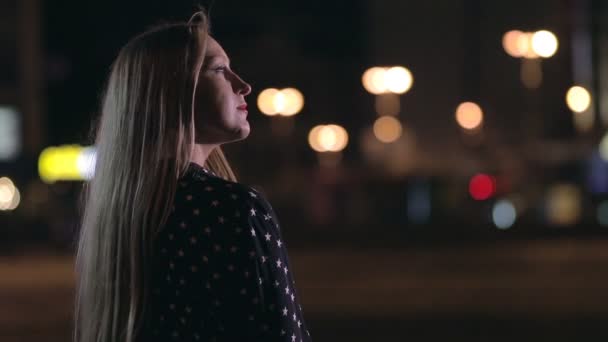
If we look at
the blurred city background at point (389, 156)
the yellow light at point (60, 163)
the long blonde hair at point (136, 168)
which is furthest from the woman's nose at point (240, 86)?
the yellow light at point (60, 163)

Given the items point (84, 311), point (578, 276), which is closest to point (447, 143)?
point (578, 276)

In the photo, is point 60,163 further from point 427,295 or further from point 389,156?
point 427,295


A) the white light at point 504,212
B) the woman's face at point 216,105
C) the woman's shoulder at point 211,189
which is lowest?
the white light at point 504,212

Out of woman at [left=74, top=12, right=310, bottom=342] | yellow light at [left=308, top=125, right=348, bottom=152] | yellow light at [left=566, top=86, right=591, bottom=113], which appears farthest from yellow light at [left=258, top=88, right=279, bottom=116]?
woman at [left=74, top=12, right=310, bottom=342]

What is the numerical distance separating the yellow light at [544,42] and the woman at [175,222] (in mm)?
34325

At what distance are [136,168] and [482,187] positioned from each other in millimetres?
35362

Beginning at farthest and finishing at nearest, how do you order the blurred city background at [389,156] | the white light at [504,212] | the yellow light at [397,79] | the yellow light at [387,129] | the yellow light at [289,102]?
the yellow light at [387,129]
the yellow light at [397,79]
the yellow light at [289,102]
the white light at [504,212]
the blurred city background at [389,156]

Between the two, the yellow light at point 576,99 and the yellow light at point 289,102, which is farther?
the yellow light at point 289,102

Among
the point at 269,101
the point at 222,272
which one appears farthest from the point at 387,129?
the point at 222,272

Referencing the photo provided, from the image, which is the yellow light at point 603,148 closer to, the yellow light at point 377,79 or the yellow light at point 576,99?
the yellow light at point 576,99

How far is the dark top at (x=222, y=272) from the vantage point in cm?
209

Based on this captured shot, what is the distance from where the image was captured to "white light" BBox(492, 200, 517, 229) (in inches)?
1430

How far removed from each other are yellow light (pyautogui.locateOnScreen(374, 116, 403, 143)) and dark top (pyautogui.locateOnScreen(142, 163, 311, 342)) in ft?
163

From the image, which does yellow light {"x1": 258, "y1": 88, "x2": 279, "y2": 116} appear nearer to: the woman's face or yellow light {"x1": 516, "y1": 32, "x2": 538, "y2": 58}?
yellow light {"x1": 516, "y1": 32, "x2": 538, "y2": 58}
